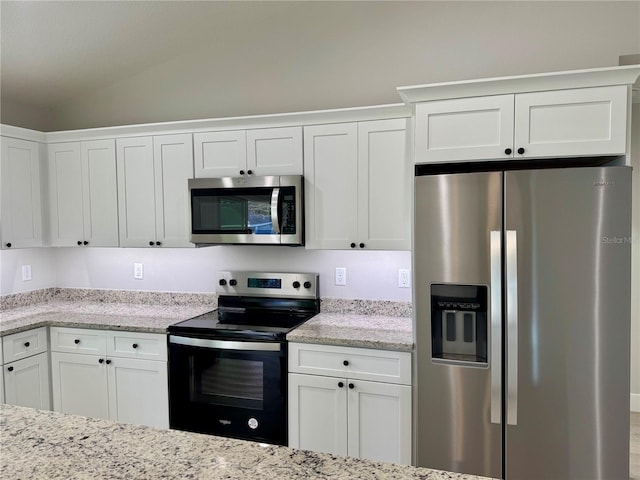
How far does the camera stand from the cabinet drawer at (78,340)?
290 centimetres

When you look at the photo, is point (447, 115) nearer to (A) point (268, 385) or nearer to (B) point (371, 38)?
(B) point (371, 38)

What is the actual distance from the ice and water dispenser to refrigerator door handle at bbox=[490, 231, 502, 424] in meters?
0.06

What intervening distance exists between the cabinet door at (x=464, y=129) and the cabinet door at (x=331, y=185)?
0.55m

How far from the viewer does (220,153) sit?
2.96 m

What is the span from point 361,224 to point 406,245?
30cm

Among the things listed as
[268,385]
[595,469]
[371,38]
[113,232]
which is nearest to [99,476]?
[268,385]

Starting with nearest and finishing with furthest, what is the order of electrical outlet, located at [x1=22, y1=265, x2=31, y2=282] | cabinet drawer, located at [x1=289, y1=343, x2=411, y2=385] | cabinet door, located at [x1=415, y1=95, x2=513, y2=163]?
cabinet door, located at [x1=415, y1=95, x2=513, y2=163]
cabinet drawer, located at [x1=289, y1=343, x2=411, y2=385]
electrical outlet, located at [x1=22, y1=265, x2=31, y2=282]

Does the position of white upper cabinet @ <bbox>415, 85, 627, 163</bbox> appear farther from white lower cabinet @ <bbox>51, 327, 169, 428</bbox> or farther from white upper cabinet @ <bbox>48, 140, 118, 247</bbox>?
white upper cabinet @ <bbox>48, 140, 118, 247</bbox>

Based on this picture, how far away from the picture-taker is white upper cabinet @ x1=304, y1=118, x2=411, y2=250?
2.62 metres

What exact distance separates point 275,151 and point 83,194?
62.0 inches

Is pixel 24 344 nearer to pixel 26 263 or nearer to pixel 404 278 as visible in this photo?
pixel 26 263

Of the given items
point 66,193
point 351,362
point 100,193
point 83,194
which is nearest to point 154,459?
point 351,362

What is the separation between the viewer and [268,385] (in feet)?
8.28

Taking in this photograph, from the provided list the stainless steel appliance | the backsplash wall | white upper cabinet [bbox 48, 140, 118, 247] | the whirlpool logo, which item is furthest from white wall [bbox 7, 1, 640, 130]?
the stainless steel appliance
